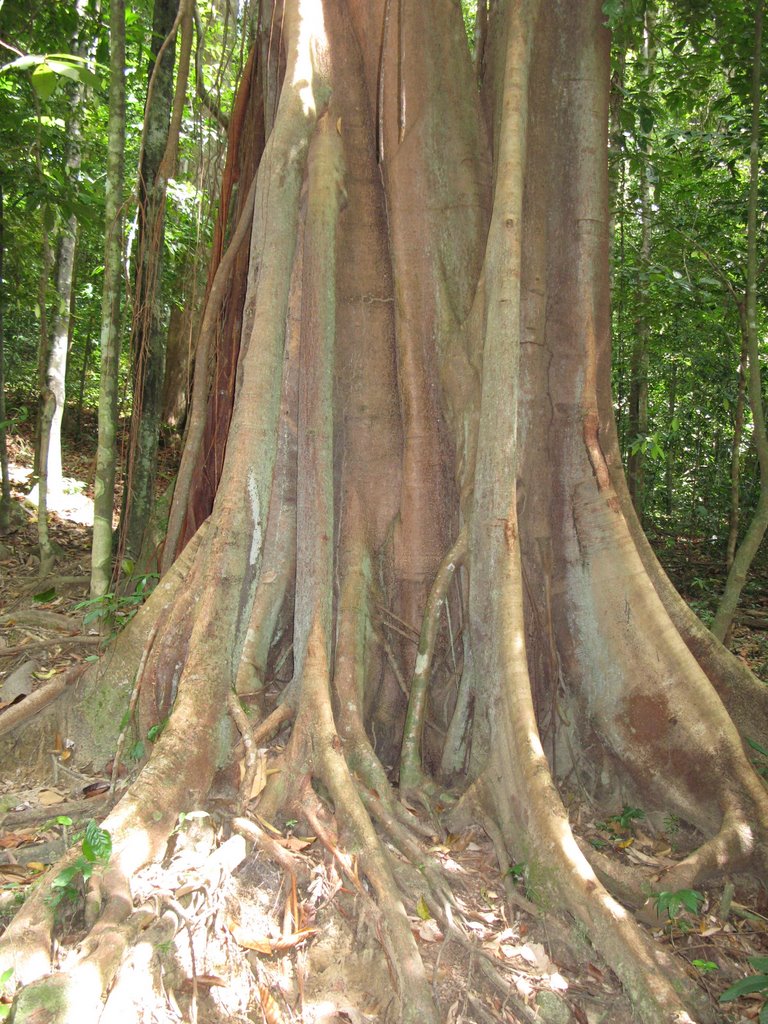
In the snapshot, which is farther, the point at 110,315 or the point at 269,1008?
the point at 110,315

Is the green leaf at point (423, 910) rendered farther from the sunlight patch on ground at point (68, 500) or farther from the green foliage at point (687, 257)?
the sunlight patch on ground at point (68, 500)

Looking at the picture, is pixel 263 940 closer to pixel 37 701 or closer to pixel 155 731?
pixel 155 731

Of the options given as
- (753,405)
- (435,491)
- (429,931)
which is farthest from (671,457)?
(429,931)

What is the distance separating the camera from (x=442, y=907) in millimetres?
2852

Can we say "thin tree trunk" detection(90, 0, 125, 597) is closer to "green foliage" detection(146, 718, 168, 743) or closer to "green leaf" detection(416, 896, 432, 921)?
"green foliage" detection(146, 718, 168, 743)

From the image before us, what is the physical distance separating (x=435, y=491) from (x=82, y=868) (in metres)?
2.38

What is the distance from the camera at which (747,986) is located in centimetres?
255

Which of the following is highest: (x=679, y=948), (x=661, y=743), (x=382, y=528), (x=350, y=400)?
(x=350, y=400)

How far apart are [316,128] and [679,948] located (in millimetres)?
4053

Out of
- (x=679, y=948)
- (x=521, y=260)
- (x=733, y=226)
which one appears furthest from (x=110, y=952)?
(x=733, y=226)

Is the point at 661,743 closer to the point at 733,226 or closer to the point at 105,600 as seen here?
the point at 105,600

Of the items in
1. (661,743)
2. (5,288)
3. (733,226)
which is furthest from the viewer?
(5,288)

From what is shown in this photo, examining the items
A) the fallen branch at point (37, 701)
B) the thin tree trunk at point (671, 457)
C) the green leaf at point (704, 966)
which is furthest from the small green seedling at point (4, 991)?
the thin tree trunk at point (671, 457)

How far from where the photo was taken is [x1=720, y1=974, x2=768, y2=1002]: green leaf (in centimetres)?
255
